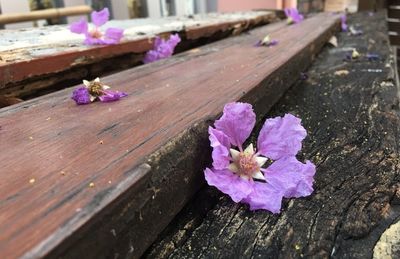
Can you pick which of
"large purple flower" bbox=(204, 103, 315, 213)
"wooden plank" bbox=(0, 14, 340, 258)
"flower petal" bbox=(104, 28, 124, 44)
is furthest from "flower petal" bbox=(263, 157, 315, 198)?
"flower petal" bbox=(104, 28, 124, 44)

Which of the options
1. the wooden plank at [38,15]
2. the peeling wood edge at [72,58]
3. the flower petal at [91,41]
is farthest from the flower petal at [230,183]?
the wooden plank at [38,15]

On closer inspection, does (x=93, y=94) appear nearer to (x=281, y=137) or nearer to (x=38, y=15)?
(x=281, y=137)

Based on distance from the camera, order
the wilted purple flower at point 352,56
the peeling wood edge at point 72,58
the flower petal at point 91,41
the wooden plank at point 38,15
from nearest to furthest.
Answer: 1. the peeling wood edge at point 72,58
2. the flower petal at point 91,41
3. the wilted purple flower at point 352,56
4. the wooden plank at point 38,15

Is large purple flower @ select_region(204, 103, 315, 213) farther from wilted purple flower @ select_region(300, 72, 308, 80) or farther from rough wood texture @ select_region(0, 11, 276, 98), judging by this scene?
wilted purple flower @ select_region(300, 72, 308, 80)

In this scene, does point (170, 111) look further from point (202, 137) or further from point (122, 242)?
point (122, 242)

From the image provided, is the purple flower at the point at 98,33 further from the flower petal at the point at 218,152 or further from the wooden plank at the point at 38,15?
the wooden plank at the point at 38,15

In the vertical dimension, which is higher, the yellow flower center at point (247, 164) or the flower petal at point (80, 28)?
the flower petal at point (80, 28)
